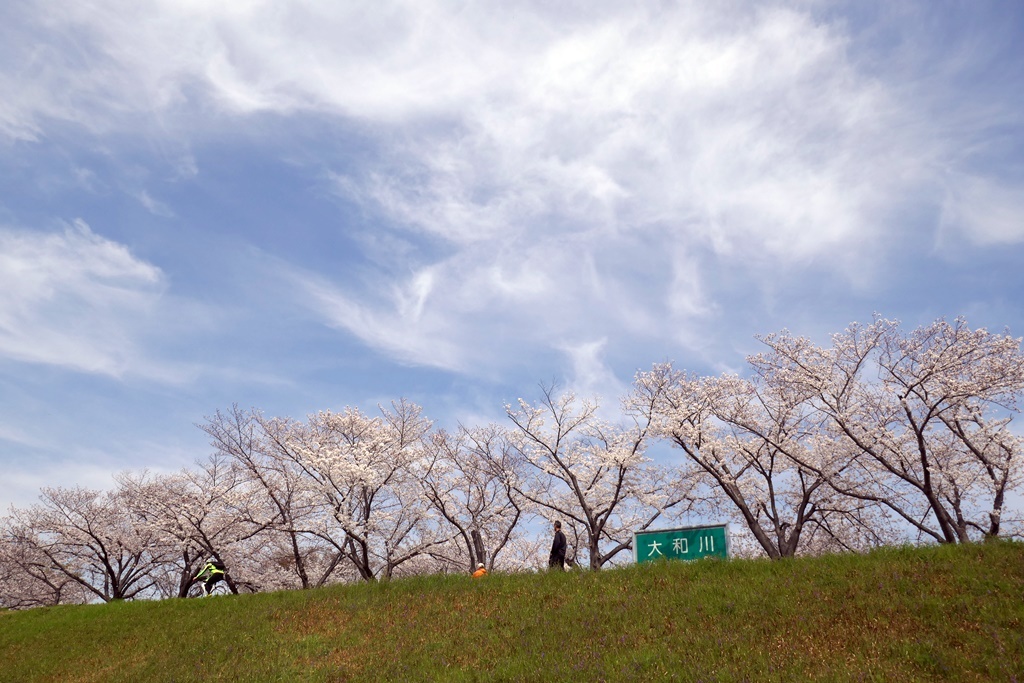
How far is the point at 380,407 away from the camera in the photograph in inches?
1592

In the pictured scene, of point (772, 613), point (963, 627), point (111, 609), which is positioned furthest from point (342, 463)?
point (963, 627)

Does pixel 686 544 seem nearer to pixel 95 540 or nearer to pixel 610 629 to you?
pixel 610 629

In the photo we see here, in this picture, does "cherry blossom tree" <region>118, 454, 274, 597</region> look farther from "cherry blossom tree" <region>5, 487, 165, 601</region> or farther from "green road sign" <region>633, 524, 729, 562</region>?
"green road sign" <region>633, 524, 729, 562</region>

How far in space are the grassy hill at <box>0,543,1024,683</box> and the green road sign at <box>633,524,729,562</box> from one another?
157 centimetres

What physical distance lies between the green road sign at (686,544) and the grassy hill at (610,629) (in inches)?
61.9

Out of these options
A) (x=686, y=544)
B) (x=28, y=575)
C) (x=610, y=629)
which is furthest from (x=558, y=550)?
(x=28, y=575)

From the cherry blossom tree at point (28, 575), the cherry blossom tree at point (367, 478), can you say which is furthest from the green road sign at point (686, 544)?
the cherry blossom tree at point (28, 575)

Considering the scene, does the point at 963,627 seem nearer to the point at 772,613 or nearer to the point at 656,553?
the point at 772,613

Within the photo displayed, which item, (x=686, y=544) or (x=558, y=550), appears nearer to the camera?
(x=686, y=544)

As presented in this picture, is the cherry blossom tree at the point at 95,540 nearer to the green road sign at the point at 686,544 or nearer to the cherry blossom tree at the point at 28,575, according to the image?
the cherry blossom tree at the point at 28,575

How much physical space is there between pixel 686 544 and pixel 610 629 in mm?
5625

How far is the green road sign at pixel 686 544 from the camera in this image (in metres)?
17.8

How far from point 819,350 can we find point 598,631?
22.3 m

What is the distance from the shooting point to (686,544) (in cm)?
1823
